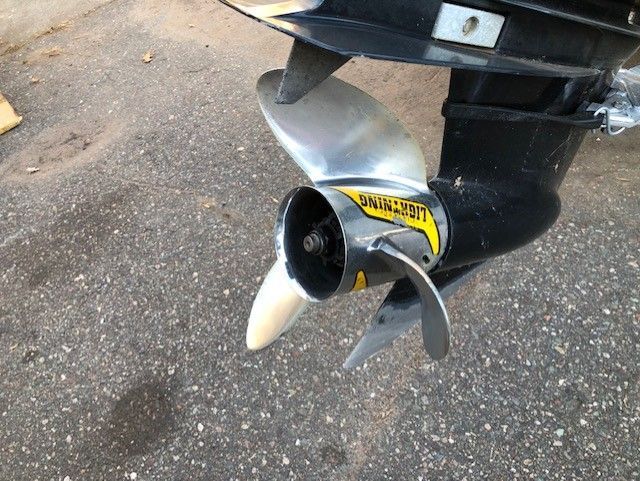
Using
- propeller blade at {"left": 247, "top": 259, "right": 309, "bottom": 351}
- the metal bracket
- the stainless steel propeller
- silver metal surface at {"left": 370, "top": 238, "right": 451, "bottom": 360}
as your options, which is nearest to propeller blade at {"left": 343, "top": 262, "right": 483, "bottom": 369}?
the stainless steel propeller

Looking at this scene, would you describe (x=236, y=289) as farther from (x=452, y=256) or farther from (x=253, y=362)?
(x=452, y=256)

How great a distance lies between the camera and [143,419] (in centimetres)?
176

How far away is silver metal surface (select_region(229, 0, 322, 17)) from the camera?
2.98 feet

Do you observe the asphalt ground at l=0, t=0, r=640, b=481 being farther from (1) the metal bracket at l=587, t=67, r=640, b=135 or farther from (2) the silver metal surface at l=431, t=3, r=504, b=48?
(2) the silver metal surface at l=431, t=3, r=504, b=48

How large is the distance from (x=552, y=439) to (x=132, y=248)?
162 centimetres

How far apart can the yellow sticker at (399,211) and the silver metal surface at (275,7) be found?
31 cm

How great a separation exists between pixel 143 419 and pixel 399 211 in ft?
3.79

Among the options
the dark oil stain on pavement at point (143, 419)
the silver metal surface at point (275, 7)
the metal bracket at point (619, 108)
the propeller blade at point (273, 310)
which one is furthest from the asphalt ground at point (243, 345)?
the silver metal surface at point (275, 7)

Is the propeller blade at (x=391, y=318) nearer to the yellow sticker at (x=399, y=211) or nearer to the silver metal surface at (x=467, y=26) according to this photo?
the yellow sticker at (x=399, y=211)

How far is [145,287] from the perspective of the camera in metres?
2.10

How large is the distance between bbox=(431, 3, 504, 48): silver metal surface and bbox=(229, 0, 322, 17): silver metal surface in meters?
0.21

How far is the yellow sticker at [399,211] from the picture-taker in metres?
1.01

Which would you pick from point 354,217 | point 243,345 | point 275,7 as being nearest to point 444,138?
point 354,217

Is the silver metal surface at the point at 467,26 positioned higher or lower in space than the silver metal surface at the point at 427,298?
higher
